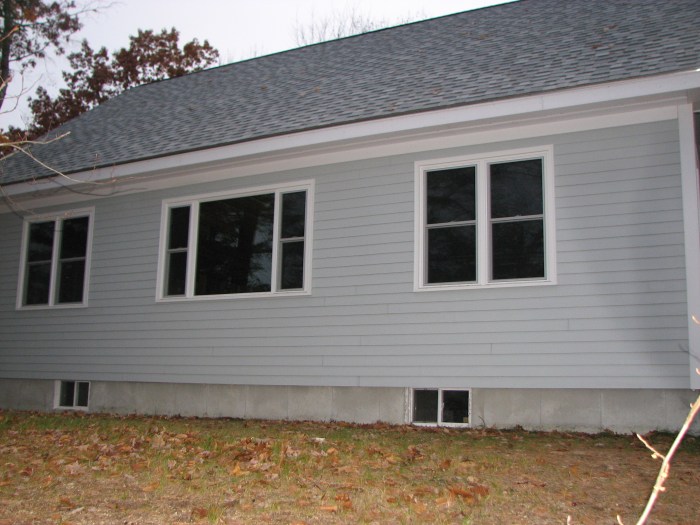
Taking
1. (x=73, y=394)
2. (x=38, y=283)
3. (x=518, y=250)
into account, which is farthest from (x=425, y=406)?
(x=38, y=283)

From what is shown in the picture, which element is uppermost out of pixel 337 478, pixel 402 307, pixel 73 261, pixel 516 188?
pixel 516 188

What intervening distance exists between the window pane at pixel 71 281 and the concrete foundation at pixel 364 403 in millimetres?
1360

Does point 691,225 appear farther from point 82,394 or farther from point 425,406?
point 82,394

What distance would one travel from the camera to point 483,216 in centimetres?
856

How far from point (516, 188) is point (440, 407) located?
8.68 feet

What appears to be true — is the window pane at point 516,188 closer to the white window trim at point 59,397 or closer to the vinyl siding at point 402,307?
the vinyl siding at point 402,307

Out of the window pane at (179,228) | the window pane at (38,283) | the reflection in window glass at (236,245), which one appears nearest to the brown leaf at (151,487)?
the reflection in window glass at (236,245)

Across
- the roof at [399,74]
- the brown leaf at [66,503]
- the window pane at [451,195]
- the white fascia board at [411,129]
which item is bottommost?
the brown leaf at [66,503]

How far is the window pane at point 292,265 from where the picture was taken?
9852mm

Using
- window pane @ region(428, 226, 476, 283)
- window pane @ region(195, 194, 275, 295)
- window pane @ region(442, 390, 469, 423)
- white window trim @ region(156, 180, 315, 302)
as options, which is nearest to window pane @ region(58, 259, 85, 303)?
white window trim @ region(156, 180, 315, 302)

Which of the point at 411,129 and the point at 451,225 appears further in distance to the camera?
the point at 451,225

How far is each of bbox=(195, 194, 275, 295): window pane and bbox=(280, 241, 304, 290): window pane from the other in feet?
0.75

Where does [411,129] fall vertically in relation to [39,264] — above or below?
above

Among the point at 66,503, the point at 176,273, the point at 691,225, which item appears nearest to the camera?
the point at 66,503
